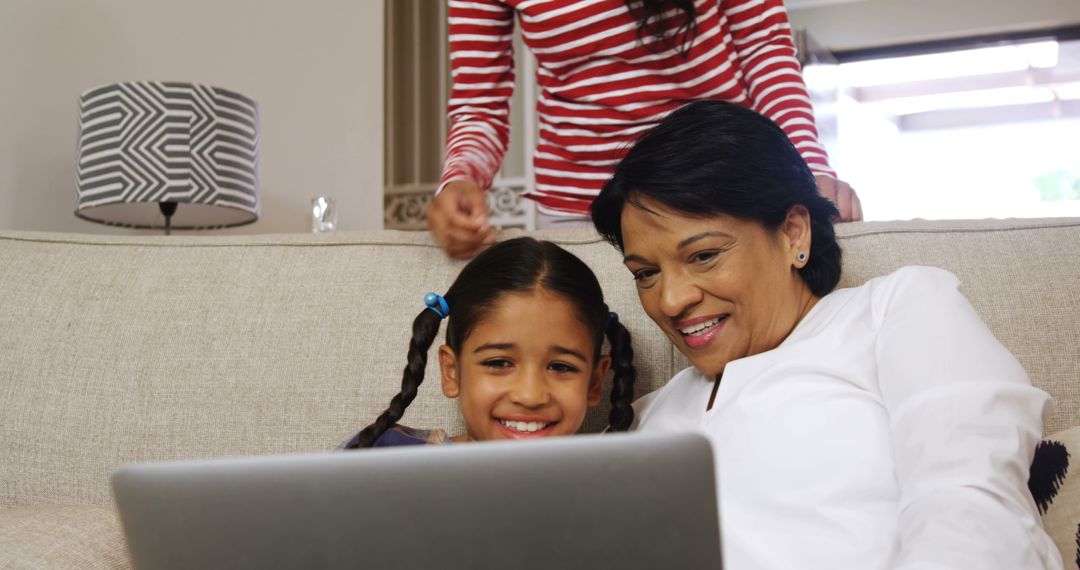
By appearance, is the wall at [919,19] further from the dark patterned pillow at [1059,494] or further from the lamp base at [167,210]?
the dark patterned pillow at [1059,494]

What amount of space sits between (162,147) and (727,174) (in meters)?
1.77

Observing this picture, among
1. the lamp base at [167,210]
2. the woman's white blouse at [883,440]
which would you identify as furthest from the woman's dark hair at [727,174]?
the lamp base at [167,210]

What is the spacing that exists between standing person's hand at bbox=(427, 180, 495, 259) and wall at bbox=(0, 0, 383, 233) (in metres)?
1.71

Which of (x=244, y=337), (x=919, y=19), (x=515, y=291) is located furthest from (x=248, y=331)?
(x=919, y=19)

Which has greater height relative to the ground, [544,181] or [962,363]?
[544,181]

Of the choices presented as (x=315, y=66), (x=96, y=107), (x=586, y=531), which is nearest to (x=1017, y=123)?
(x=315, y=66)

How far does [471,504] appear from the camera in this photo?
1.51ft

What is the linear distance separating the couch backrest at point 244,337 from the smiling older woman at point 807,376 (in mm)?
221

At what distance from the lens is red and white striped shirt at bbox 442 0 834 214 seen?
140cm

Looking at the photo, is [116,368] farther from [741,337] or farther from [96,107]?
[96,107]

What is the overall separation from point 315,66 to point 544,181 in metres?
2.07

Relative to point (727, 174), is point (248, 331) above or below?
below

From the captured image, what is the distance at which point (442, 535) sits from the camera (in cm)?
46

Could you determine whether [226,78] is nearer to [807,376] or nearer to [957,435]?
[807,376]
